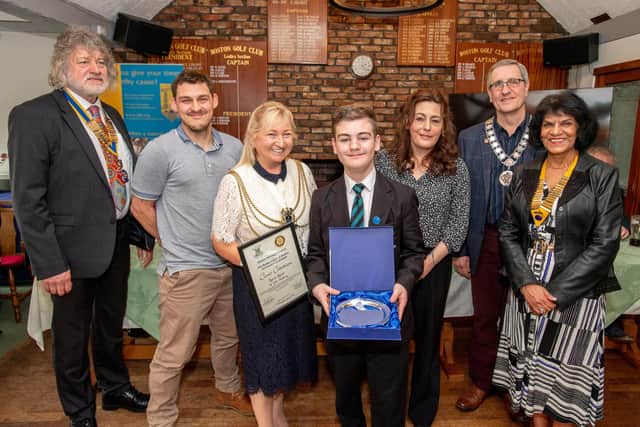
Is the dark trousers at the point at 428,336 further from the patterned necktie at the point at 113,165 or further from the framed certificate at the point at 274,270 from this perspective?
the patterned necktie at the point at 113,165

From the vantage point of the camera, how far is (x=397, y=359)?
1.65 m

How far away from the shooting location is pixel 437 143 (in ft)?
6.09

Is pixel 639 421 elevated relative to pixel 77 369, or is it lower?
lower

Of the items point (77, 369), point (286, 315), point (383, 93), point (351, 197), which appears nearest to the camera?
point (351, 197)

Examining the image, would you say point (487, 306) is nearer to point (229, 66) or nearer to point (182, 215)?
point (182, 215)

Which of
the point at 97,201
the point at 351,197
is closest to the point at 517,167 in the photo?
the point at 351,197

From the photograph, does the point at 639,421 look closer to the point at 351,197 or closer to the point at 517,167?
the point at 517,167

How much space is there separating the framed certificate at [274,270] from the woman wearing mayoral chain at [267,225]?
6cm

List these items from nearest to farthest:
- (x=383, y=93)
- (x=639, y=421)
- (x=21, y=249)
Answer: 1. (x=639, y=421)
2. (x=21, y=249)
3. (x=383, y=93)

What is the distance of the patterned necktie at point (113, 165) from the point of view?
2.00 meters

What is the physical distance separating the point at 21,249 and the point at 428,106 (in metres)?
4.10

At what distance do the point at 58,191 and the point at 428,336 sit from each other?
5.68 feet

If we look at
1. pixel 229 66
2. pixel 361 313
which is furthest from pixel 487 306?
pixel 229 66

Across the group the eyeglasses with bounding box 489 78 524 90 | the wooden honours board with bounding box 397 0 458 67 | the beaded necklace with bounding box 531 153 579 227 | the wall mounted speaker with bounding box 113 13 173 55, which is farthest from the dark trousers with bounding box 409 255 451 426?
the wall mounted speaker with bounding box 113 13 173 55
